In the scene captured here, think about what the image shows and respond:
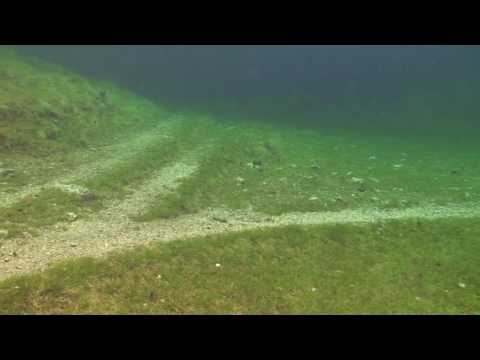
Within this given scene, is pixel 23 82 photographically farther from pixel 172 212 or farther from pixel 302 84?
pixel 302 84

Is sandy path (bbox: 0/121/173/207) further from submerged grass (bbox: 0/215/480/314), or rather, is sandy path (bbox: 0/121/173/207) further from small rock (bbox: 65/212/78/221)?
submerged grass (bbox: 0/215/480/314)

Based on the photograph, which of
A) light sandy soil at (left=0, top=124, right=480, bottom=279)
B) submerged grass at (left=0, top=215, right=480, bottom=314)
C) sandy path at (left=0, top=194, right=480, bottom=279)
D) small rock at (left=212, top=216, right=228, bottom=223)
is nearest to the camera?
submerged grass at (left=0, top=215, right=480, bottom=314)

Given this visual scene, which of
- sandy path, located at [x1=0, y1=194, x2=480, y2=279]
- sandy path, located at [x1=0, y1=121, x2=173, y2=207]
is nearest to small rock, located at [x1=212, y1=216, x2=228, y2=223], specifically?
sandy path, located at [x1=0, y1=194, x2=480, y2=279]

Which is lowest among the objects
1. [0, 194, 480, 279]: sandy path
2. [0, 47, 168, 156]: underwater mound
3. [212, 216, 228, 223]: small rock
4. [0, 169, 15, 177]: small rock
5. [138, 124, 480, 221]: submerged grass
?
[138, 124, 480, 221]: submerged grass

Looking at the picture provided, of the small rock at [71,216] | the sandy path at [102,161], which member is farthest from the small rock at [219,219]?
the sandy path at [102,161]

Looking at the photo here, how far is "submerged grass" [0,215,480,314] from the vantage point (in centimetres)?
2631

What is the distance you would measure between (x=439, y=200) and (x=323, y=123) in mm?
59599

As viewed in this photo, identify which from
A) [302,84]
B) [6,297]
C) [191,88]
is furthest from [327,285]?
[302,84]

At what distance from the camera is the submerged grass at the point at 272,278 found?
86.3ft

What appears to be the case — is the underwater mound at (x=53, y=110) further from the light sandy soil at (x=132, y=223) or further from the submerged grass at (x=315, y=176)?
the submerged grass at (x=315, y=176)

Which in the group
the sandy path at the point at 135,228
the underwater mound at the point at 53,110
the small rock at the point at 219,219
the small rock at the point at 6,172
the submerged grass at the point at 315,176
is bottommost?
the submerged grass at the point at 315,176

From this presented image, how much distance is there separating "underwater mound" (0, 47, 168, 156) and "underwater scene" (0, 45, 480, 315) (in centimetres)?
33

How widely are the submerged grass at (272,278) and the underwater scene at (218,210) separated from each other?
0.14 metres

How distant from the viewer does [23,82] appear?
75188 millimetres
